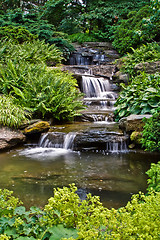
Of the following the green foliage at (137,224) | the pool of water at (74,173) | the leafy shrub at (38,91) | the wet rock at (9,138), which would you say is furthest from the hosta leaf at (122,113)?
the green foliage at (137,224)

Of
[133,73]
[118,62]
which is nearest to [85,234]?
[133,73]

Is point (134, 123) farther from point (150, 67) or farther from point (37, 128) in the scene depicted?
point (150, 67)

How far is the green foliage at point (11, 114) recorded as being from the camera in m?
6.30

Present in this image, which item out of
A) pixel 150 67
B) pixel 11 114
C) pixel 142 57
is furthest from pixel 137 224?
pixel 142 57

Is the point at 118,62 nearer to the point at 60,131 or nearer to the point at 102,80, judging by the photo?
the point at 102,80

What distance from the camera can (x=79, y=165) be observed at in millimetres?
4727

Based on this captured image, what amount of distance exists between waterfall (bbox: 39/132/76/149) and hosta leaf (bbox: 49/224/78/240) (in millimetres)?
4473

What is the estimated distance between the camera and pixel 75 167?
4.60m

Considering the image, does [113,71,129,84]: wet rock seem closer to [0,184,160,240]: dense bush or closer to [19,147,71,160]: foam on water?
[19,147,71,160]: foam on water

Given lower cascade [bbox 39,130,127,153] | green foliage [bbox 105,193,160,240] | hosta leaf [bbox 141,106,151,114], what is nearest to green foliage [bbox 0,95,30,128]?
lower cascade [bbox 39,130,127,153]

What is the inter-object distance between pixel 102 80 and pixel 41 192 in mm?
9244

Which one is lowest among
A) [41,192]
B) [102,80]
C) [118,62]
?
[41,192]

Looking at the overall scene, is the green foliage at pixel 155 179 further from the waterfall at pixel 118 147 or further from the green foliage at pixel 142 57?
the green foliage at pixel 142 57

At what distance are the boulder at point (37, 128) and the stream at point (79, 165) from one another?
297 millimetres
